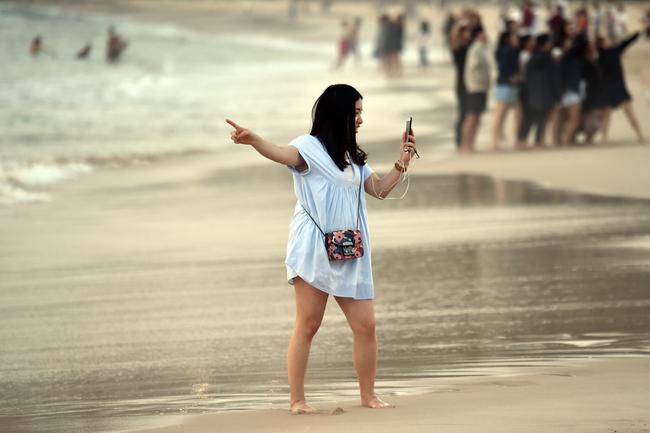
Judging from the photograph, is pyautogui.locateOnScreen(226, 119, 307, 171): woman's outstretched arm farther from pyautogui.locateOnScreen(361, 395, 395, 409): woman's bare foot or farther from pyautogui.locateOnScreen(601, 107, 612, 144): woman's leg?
pyautogui.locateOnScreen(601, 107, 612, 144): woman's leg

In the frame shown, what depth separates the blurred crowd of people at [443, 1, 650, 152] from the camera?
19781mm

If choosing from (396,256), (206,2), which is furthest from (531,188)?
(206,2)

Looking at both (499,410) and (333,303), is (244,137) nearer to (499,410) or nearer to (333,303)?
(499,410)

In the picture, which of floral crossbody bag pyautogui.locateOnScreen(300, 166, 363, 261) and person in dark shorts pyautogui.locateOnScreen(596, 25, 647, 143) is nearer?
floral crossbody bag pyautogui.locateOnScreen(300, 166, 363, 261)

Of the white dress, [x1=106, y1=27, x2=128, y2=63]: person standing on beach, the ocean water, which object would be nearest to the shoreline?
the white dress

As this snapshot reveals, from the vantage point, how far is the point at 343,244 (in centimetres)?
636

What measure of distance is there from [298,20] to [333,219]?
10321 cm

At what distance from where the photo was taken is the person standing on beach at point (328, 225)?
637cm

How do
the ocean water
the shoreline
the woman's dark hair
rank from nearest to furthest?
the shoreline → the woman's dark hair → the ocean water

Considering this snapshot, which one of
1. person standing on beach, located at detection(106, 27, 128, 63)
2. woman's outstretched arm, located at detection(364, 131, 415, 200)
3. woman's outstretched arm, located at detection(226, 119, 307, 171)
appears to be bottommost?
woman's outstretched arm, located at detection(364, 131, 415, 200)

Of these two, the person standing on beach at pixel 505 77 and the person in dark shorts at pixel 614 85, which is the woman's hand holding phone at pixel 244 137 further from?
the person in dark shorts at pixel 614 85

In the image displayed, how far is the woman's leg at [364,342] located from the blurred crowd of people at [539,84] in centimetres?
1308

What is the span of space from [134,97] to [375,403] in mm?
36770

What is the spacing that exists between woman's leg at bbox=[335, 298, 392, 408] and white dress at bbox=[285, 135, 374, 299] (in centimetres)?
6
